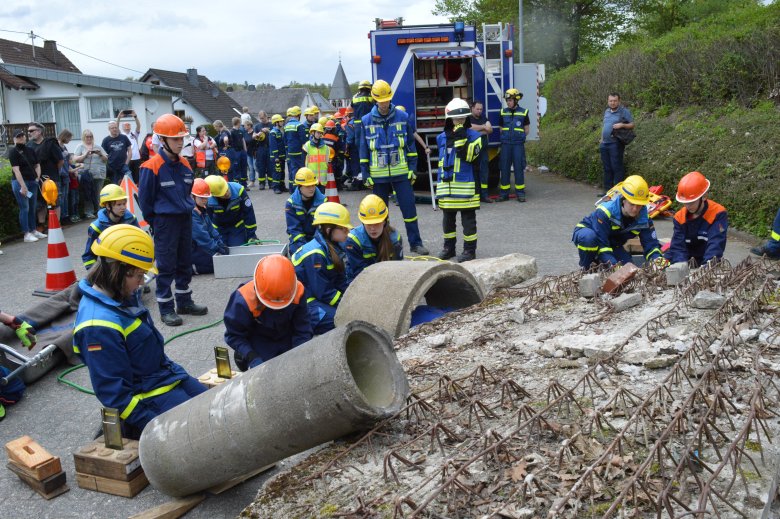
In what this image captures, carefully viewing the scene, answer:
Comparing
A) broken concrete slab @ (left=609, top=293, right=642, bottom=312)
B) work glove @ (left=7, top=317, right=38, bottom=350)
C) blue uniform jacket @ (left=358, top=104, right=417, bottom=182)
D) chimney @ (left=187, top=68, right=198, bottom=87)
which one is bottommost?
work glove @ (left=7, top=317, right=38, bottom=350)

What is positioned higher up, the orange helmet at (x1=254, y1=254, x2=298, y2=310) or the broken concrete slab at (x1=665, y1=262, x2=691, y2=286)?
the orange helmet at (x1=254, y1=254, x2=298, y2=310)

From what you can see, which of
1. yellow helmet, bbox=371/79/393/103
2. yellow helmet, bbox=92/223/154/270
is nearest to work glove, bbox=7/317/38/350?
yellow helmet, bbox=92/223/154/270

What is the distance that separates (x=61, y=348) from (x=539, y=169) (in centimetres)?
1503

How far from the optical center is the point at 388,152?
9773 mm

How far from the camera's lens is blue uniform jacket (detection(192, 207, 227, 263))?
891cm

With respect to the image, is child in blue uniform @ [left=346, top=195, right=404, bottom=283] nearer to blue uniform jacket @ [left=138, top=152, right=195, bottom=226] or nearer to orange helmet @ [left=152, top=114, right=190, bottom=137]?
blue uniform jacket @ [left=138, top=152, right=195, bottom=226]

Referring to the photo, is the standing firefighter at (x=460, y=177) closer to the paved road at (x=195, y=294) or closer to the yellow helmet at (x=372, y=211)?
the paved road at (x=195, y=294)

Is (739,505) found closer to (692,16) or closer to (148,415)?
(148,415)

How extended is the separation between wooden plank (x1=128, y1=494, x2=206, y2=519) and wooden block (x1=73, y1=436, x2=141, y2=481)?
12.6 inches

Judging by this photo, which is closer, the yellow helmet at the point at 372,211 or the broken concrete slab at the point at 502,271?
the yellow helmet at the point at 372,211

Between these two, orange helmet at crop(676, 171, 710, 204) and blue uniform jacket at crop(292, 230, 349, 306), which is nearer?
blue uniform jacket at crop(292, 230, 349, 306)

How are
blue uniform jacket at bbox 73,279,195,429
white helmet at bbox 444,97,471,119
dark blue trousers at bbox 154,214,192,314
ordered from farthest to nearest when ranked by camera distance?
white helmet at bbox 444,97,471,119, dark blue trousers at bbox 154,214,192,314, blue uniform jacket at bbox 73,279,195,429

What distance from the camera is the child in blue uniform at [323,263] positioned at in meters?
5.98

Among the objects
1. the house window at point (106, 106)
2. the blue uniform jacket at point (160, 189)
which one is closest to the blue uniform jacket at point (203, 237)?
the blue uniform jacket at point (160, 189)
